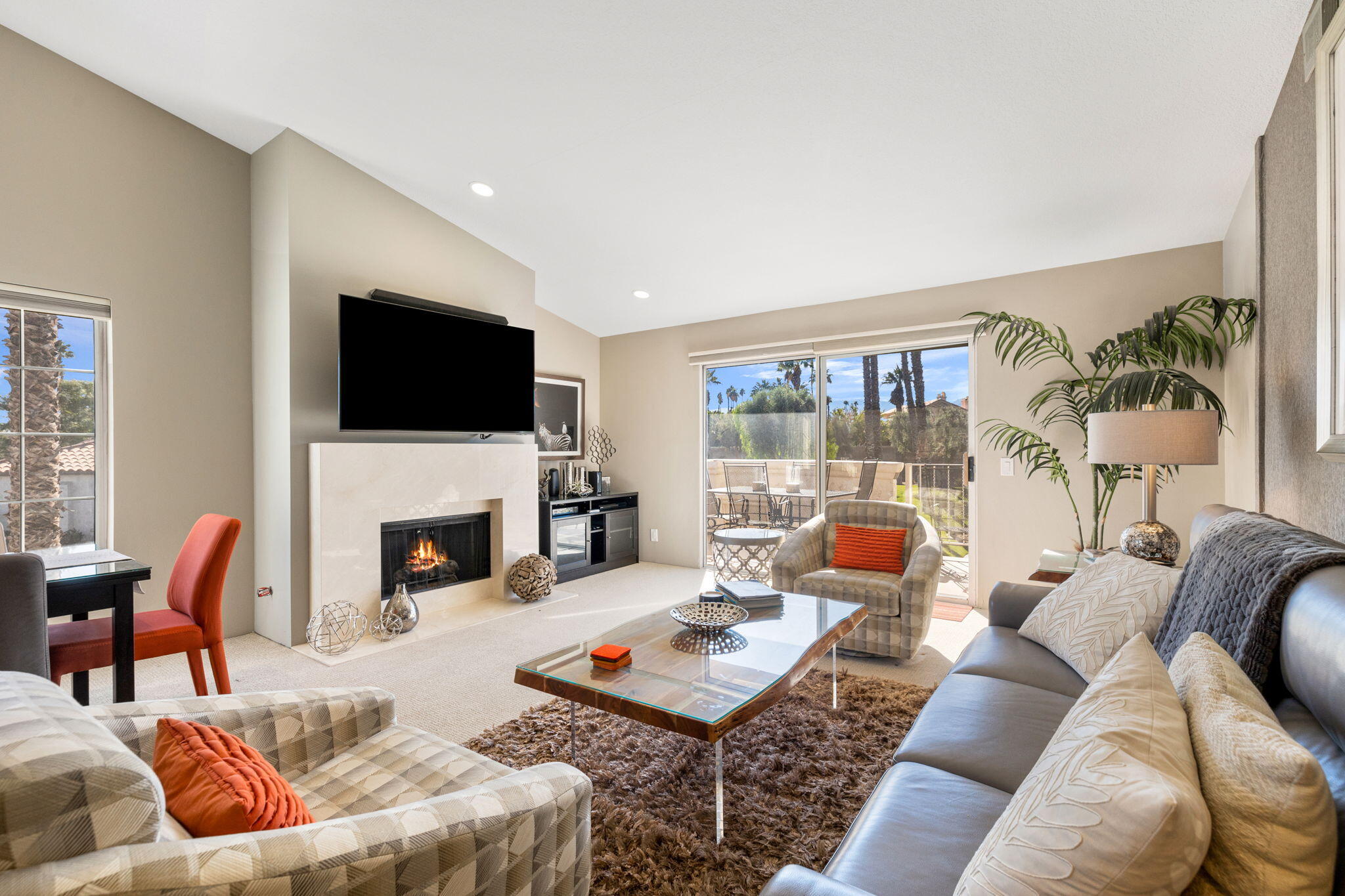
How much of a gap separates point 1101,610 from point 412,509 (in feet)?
12.1

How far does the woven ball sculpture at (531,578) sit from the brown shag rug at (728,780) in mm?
1794

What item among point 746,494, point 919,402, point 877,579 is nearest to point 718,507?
point 746,494

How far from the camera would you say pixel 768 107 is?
2.71 metres

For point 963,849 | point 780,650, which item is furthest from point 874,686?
point 963,849

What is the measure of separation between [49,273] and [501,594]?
3.09 metres

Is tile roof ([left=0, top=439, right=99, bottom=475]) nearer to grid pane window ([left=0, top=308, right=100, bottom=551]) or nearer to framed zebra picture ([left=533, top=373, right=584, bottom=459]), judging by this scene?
grid pane window ([left=0, top=308, right=100, bottom=551])

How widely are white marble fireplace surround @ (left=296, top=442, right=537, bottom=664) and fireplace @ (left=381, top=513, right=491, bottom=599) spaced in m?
0.06

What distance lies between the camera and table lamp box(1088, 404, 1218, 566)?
246 centimetres

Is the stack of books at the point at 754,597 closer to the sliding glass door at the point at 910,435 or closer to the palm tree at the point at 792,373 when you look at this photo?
the sliding glass door at the point at 910,435

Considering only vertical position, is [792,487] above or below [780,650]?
above

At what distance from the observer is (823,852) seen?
167cm

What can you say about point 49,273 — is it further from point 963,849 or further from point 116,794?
point 963,849

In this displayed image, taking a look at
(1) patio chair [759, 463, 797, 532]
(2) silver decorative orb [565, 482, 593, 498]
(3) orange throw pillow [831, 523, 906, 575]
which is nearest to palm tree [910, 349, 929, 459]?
(3) orange throw pillow [831, 523, 906, 575]

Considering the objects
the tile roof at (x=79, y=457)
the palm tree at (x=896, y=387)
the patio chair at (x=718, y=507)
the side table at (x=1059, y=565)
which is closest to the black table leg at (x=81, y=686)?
the tile roof at (x=79, y=457)
